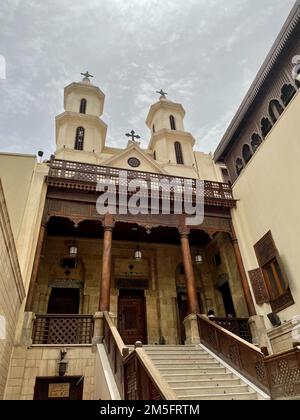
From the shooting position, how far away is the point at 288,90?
9.42 metres

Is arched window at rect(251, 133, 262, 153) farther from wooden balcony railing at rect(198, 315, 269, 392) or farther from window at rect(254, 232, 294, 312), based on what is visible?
wooden balcony railing at rect(198, 315, 269, 392)

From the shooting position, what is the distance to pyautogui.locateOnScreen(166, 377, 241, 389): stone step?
20.2 ft

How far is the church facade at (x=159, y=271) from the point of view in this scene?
6.45 meters

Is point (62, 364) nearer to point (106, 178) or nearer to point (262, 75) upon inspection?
point (106, 178)

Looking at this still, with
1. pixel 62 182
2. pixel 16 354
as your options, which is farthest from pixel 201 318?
A: pixel 62 182

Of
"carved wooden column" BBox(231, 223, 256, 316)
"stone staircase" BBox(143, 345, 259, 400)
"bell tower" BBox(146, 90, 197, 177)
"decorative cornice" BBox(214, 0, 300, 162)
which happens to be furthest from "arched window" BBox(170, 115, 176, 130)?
"stone staircase" BBox(143, 345, 259, 400)

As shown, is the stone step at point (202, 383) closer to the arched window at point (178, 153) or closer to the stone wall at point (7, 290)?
the stone wall at point (7, 290)

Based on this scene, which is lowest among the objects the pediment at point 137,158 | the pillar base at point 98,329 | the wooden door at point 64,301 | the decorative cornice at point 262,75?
the pillar base at point 98,329

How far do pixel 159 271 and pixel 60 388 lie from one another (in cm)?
654

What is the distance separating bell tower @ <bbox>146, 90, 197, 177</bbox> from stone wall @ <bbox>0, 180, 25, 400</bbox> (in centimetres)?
1320

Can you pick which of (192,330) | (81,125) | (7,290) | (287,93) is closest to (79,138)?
(81,125)

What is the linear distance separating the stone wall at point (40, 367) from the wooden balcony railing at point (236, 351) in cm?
322

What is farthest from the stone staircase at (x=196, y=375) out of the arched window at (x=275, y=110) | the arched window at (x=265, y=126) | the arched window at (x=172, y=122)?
the arched window at (x=172, y=122)

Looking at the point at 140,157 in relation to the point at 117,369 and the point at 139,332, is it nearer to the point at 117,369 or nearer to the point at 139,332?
the point at 139,332
